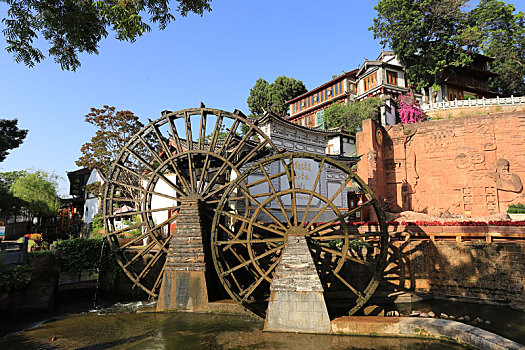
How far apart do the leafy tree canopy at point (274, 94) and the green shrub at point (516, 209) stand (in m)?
25.9

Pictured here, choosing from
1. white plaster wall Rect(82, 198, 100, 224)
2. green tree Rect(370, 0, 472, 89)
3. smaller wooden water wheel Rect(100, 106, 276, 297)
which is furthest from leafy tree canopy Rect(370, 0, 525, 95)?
white plaster wall Rect(82, 198, 100, 224)

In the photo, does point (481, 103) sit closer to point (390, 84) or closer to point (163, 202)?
point (390, 84)

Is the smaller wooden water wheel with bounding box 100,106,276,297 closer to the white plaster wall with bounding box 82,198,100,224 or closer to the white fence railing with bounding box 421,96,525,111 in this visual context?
the white plaster wall with bounding box 82,198,100,224

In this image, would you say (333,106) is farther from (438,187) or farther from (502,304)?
(502,304)

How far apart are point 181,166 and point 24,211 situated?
64.5ft

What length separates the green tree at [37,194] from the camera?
24103mm

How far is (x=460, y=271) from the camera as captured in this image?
11.4 meters

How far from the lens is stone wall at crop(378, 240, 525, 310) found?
1062cm

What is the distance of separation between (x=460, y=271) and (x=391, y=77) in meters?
24.4

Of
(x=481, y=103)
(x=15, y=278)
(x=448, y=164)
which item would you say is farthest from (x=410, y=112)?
(x=15, y=278)

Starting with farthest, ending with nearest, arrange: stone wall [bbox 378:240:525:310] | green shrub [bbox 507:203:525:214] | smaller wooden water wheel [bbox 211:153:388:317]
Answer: green shrub [bbox 507:203:525:214] < stone wall [bbox 378:240:525:310] < smaller wooden water wheel [bbox 211:153:388:317]

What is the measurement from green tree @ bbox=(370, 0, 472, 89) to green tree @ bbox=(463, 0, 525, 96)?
1.19 meters

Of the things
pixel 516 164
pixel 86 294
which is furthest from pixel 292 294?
pixel 516 164

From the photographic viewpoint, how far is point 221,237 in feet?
38.3
